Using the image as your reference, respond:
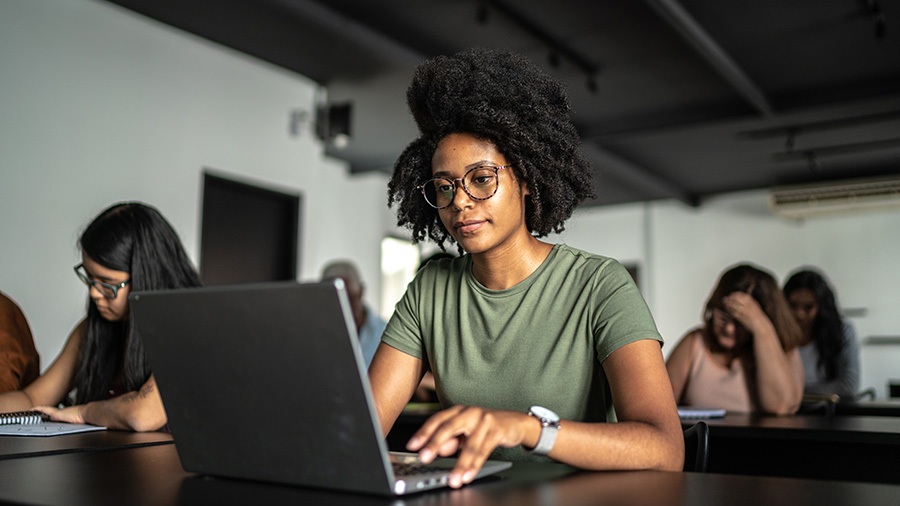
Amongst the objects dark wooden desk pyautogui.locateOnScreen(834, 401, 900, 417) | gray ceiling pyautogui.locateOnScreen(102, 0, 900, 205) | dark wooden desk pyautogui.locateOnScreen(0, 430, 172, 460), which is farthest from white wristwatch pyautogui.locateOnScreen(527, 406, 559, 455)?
gray ceiling pyautogui.locateOnScreen(102, 0, 900, 205)

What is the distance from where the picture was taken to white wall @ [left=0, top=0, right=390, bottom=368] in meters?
3.60

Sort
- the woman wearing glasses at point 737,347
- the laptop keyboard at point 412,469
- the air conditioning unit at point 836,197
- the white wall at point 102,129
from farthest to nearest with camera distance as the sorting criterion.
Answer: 1. the air conditioning unit at point 836,197
2. the white wall at point 102,129
3. the woman wearing glasses at point 737,347
4. the laptop keyboard at point 412,469

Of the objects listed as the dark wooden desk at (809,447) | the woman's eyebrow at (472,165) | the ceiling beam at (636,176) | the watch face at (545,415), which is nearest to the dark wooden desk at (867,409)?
the dark wooden desk at (809,447)

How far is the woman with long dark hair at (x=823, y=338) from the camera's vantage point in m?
3.85

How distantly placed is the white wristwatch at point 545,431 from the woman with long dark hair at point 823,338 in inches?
131

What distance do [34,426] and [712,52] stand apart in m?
3.86

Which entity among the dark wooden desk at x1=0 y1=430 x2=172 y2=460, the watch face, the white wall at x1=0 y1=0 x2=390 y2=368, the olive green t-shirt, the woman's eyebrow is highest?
the white wall at x1=0 y1=0 x2=390 y2=368

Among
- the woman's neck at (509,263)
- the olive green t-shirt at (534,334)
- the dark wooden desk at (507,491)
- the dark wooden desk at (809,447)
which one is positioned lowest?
the dark wooden desk at (809,447)

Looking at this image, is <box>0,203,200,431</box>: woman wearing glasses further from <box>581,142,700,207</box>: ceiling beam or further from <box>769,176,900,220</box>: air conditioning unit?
<box>769,176,900,220</box>: air conditioning unit

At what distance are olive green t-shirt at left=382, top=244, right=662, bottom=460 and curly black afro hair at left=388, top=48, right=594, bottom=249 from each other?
0.40 feet

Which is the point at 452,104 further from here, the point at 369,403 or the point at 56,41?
the point at 56,41

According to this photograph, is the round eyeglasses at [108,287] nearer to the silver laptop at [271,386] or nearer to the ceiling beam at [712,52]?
the silver laptop at [271,386]

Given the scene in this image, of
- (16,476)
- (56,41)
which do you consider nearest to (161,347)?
(16,476)

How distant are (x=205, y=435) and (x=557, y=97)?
35.4 inches
